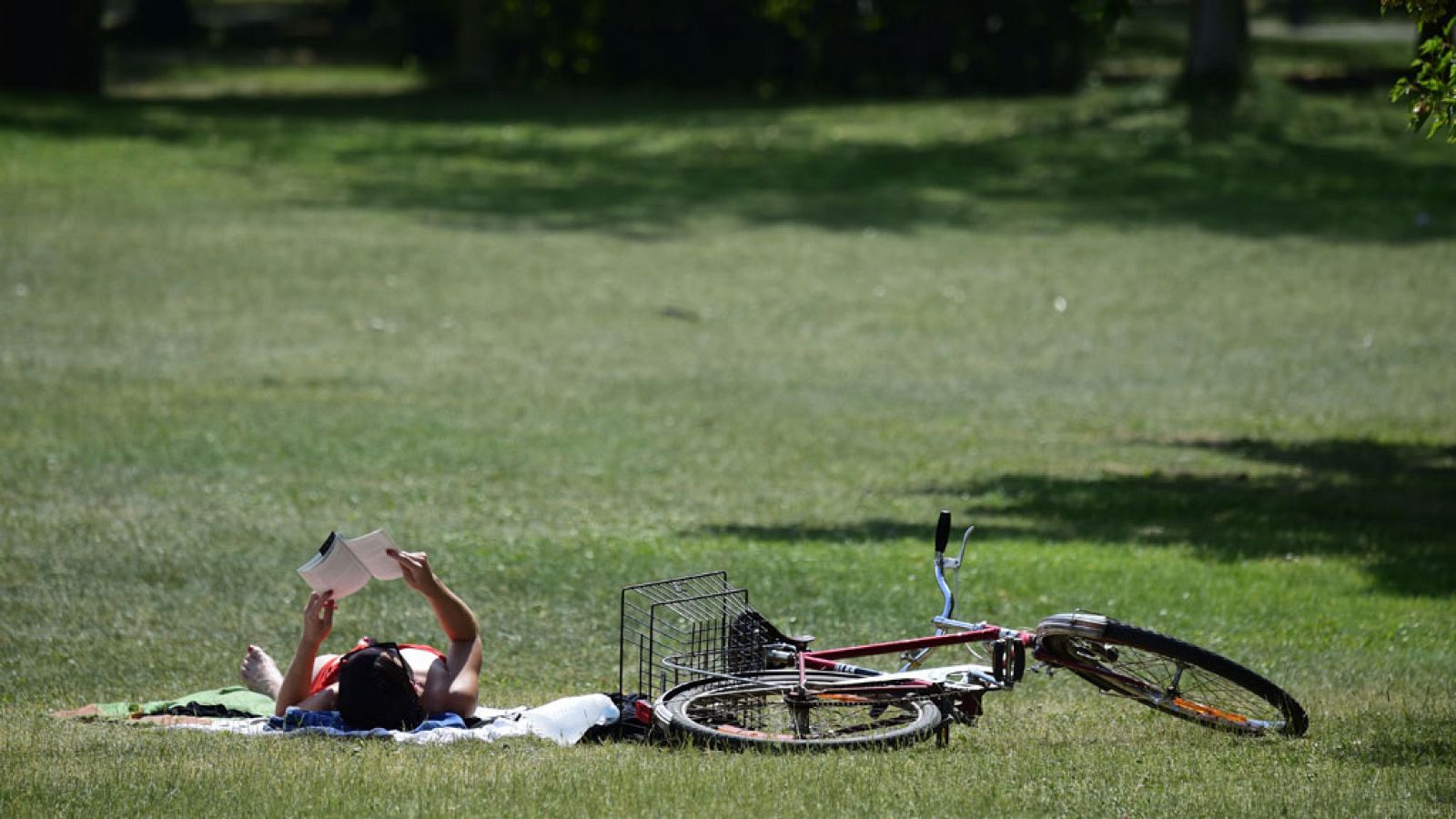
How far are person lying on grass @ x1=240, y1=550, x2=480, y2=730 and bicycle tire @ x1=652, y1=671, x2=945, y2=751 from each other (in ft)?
3.25

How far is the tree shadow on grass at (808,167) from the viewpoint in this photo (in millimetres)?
27109

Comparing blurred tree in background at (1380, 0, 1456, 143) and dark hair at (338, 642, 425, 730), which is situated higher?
blurred tree in background at (1380, 0, 1456, 143)

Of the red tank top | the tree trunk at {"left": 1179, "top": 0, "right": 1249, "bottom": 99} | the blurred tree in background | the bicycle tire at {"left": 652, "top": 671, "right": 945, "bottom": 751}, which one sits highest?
the blurred tree in background

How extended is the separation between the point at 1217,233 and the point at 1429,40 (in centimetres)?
1903

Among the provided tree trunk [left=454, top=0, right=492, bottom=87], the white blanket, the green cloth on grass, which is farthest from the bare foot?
tree trunk [left=454, top=0, right=492, bottom=87]

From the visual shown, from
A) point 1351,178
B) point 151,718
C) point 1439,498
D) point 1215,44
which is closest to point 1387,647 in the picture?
point 1439,498

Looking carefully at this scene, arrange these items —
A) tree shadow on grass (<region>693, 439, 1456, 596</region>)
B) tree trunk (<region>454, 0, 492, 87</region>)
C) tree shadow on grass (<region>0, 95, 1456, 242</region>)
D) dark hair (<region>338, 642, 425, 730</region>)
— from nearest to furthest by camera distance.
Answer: dark hair (<region>338, 642, 425, 730</region>)
tree shadow on grass (<region>693, 439, 1456, 596</region>)
tree shadow on grass (<region>0, 95, 1456, 242</region>)
tree trunk (<region>454, 0, 492, 87</region>)

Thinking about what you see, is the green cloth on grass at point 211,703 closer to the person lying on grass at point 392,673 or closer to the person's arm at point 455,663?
the person lying on grass at point 392,673

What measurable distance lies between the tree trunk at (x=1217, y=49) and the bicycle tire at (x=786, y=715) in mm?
27600

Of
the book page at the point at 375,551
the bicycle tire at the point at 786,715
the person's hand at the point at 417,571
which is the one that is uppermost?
the book page at the point at 375,551

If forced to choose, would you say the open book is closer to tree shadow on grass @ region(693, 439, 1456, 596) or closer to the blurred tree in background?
the blurred tree in background

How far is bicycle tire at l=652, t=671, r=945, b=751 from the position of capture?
6387 mm

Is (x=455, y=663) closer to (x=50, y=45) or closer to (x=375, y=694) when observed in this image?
(x=375, y=694)

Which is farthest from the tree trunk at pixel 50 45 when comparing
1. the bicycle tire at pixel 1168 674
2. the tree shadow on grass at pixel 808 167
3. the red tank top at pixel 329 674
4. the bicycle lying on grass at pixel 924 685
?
the bicycle tire at pixel 1168 674
